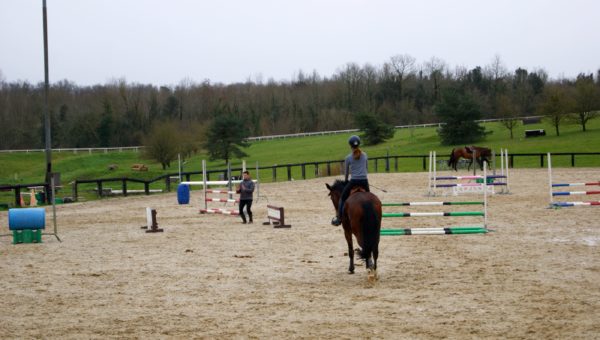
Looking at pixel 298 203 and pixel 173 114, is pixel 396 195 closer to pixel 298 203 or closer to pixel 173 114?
pixel 298 203

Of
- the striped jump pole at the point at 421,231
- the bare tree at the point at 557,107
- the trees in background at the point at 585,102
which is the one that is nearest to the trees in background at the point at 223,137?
the bare tree at the point at 557,107

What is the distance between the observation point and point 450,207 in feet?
76.2

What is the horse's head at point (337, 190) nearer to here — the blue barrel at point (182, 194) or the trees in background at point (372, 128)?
the blue barrel at point (182, 194)

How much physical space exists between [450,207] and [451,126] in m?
43.4

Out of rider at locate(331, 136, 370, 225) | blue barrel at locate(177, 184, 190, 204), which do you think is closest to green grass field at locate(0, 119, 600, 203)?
blue barrel at locate(177, 184, 190, 204)

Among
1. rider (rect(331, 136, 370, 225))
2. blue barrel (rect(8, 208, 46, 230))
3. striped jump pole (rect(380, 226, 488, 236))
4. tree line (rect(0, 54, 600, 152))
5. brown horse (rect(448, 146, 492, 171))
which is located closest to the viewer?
rider (rect(331, 136, 370, 225))

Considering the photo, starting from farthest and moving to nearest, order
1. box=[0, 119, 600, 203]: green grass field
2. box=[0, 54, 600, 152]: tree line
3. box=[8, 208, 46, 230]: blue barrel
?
box=[0, 54, 600, 152]: tree line
box=[0, 119, 600, 203]: green grass field
box=[8, 208, 46, 230]: blue barrel

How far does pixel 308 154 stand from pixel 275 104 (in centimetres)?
3973

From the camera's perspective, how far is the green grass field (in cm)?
5476

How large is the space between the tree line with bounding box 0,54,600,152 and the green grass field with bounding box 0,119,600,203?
26.1 feet

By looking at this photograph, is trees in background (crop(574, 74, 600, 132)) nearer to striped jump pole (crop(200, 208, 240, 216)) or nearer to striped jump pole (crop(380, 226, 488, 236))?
striped jump pole (crop(200, 208, 240, 216))

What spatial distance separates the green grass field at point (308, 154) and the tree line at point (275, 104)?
313 inches

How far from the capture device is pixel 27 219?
676 inches

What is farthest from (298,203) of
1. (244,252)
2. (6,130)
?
(6,130)
